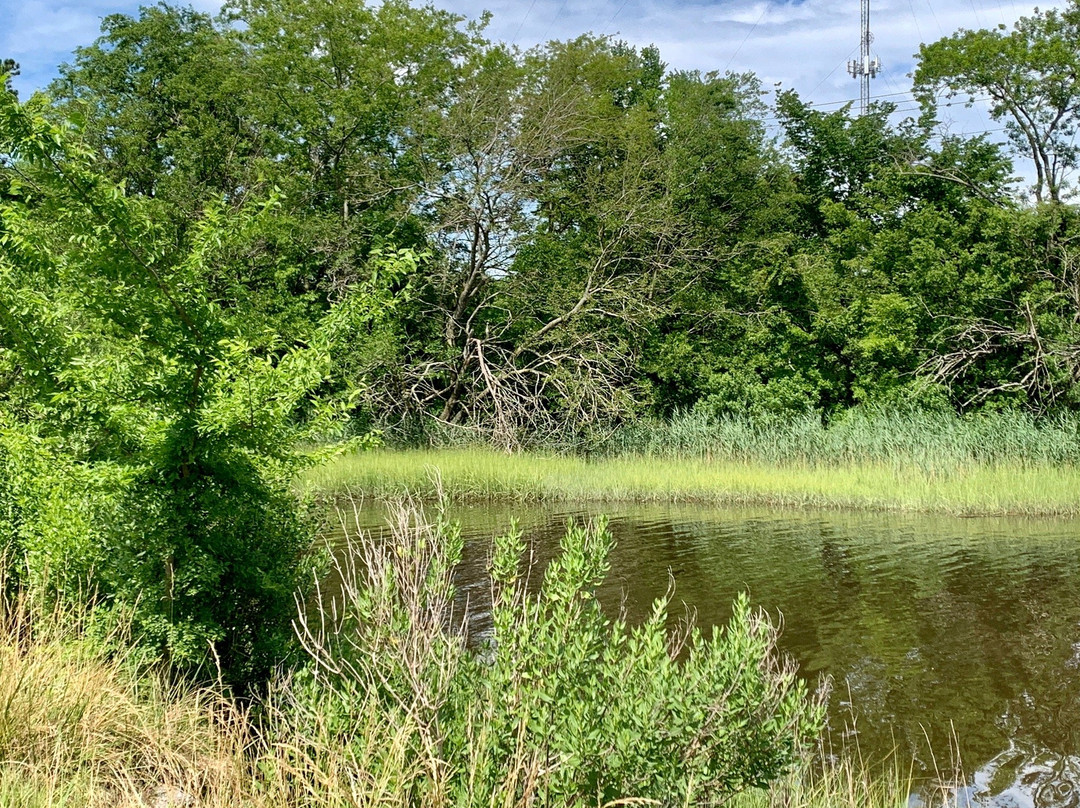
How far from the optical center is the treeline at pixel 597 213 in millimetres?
21359

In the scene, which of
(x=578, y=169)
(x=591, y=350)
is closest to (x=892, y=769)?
(x=591, y=350)

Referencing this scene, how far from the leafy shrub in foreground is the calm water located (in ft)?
8.99

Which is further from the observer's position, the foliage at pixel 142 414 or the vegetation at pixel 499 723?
the foliage at pixel 142 414

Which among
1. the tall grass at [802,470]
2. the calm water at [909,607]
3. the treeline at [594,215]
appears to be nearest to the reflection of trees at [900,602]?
the calm water at [909,607]

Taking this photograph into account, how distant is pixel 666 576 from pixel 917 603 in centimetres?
263

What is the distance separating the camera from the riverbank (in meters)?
14.2

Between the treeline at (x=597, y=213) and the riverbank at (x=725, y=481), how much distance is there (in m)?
2.64

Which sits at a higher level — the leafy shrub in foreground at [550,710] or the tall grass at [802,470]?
the leafy shrub in foreground at [550,710]

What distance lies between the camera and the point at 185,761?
320cm

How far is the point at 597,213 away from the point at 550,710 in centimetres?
2082

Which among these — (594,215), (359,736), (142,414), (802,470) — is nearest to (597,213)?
(594,215)

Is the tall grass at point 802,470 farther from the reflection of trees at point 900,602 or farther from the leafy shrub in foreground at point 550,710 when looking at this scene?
the leafy shrub in foreground at point 550,710

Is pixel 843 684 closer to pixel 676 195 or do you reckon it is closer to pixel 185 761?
pixel 185 761

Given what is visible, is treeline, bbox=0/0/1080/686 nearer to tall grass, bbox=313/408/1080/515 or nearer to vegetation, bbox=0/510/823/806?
tall grass, bbox=313/408/1080/515
